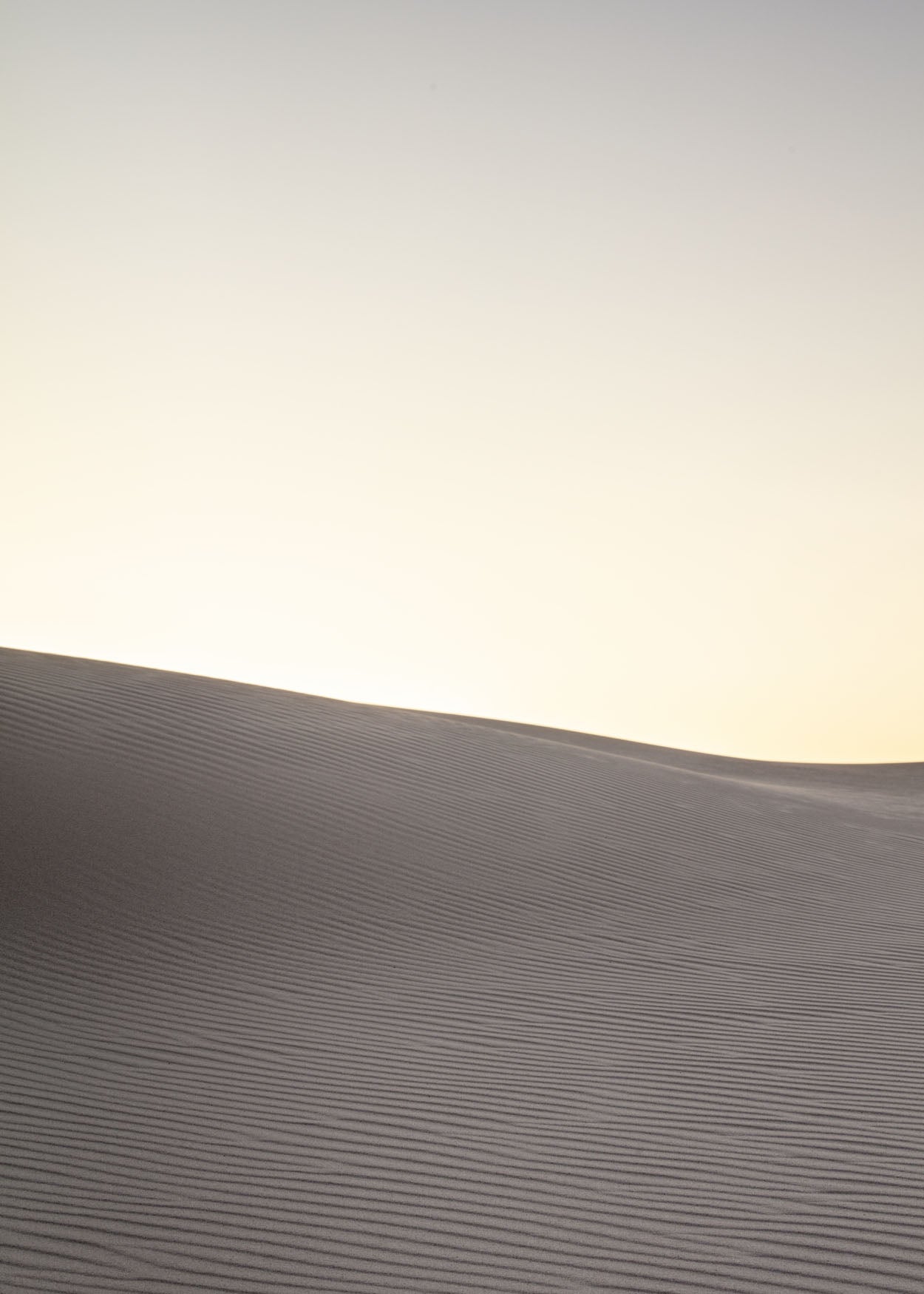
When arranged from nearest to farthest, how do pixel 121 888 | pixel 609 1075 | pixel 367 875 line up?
pixel 609 1075 < pixel 121 888 < pixel 367 875

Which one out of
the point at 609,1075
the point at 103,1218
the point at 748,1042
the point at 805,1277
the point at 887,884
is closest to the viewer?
the point at 805,1277

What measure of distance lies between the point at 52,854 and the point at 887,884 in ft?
17.6

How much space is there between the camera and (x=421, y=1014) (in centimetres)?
496

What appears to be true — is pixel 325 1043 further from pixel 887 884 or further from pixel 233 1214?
pixel 887 884

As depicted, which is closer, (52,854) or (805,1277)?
(805,1277)

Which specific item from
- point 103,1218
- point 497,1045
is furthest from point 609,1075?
point 103,1218

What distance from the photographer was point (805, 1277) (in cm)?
263

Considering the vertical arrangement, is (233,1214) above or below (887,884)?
below

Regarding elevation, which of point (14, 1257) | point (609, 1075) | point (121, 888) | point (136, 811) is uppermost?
point (136, 811)

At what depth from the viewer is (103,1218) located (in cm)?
310

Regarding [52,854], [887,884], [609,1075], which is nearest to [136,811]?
[52,854]

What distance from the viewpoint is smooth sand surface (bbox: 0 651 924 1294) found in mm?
2941

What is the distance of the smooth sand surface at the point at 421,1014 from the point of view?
116 inches

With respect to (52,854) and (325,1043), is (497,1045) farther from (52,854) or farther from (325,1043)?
(52,854)
